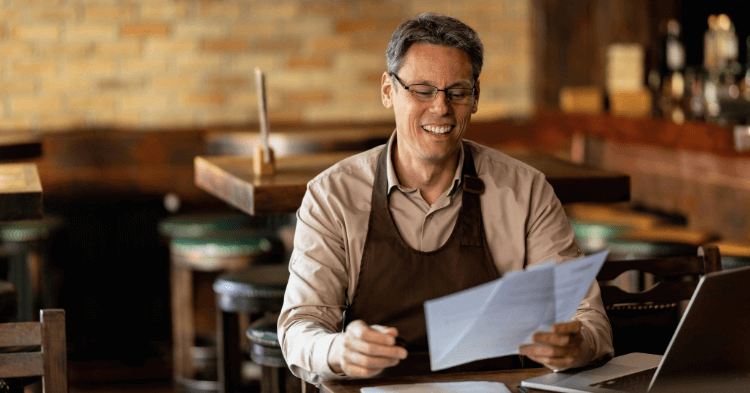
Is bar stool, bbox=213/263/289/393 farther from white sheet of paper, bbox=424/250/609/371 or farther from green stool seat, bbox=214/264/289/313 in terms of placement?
white sheet of paper, bbox=424/250/609/371

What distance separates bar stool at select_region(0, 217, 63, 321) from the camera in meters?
4.27

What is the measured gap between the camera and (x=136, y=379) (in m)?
4.77

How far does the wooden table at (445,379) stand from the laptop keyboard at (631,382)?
0.12 metres

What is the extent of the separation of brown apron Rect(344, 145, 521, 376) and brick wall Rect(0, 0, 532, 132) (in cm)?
378

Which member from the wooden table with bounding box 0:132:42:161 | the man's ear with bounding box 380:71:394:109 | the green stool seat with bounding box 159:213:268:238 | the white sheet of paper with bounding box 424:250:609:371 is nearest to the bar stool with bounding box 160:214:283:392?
the green stool seat with bounding box 159:213:268:238

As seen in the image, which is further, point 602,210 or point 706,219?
point 602,210

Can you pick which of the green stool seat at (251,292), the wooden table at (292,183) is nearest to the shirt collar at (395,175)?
the wooden table at (292,183)

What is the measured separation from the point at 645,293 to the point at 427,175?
0.56m

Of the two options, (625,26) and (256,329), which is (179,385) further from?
(625,26)

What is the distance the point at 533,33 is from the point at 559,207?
406cm

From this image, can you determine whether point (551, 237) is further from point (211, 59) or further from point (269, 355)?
point (211, 59)

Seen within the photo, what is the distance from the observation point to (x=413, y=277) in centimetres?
189

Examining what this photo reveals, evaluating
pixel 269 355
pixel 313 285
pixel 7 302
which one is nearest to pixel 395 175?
pixel 313 285

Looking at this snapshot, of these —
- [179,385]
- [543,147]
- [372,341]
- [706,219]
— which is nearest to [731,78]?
[706,219]
